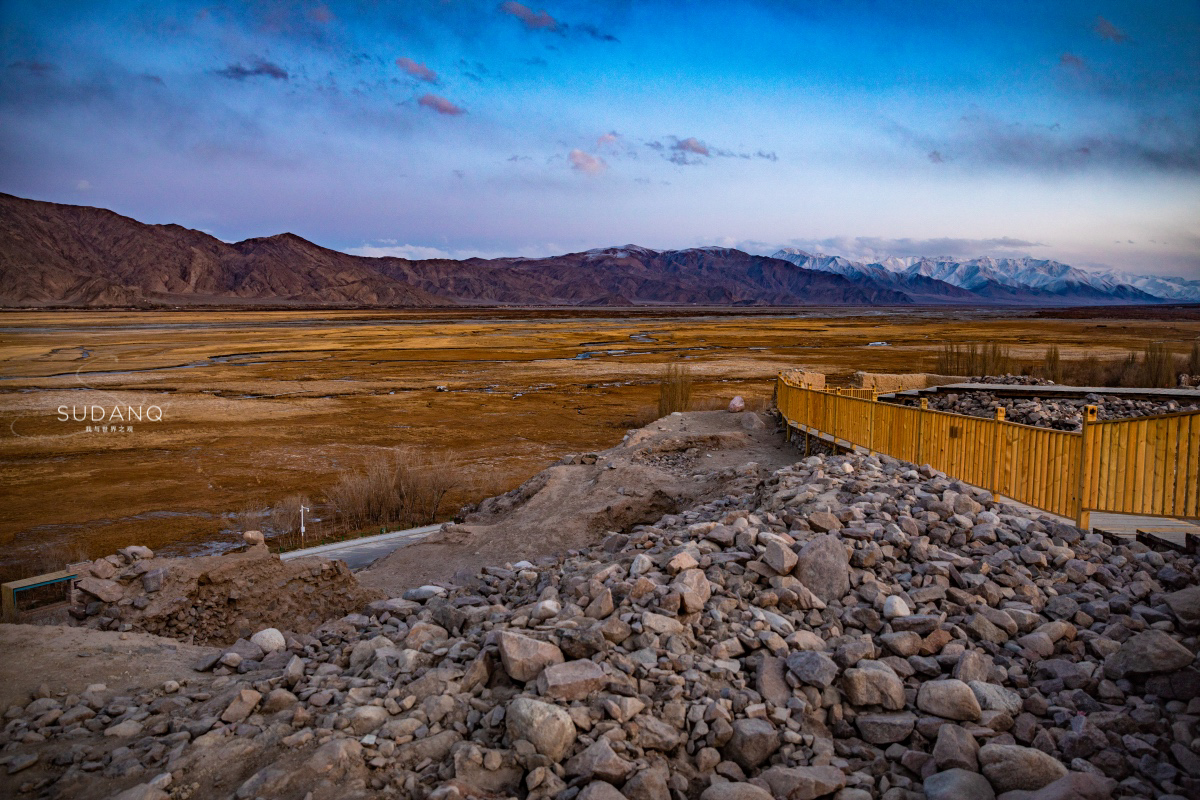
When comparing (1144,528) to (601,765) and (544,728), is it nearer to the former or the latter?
(601,765)

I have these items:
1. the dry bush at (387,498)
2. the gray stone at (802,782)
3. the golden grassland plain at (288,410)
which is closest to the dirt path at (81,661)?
the gray stone at (802,782)

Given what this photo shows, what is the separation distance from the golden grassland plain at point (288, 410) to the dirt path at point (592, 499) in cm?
341

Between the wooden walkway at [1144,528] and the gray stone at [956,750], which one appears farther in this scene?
the wooden walkway at [1144,528]

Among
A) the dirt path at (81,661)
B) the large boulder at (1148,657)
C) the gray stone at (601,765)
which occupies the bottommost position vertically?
the dirt path at (81,661)

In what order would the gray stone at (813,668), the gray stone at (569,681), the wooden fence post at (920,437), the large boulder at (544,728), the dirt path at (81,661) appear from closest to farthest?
the large boulder at (544,728)
the gray stone at (569,681)
the gray stone at (813,668)
the dirt path at (81,661)
the wooden fence post at (920,437)

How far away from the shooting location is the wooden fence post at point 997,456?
31.7 ft

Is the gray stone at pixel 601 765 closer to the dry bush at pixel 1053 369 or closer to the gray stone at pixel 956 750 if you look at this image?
the gray stone at pixel 956 750

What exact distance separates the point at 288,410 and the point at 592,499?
21480 millimetres

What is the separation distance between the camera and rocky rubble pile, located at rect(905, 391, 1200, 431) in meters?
18.5

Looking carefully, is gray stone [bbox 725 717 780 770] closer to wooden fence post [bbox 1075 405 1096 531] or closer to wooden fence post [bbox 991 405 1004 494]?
wooden fence post [bbox 1075 405 1096 531]

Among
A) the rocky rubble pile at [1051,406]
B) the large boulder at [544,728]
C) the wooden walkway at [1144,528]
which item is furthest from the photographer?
the rocky rubble pile at [1051,406]

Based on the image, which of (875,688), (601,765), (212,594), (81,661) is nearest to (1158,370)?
(875,688)

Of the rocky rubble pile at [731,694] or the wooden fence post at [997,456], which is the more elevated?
the wooden fence post at [997,456]

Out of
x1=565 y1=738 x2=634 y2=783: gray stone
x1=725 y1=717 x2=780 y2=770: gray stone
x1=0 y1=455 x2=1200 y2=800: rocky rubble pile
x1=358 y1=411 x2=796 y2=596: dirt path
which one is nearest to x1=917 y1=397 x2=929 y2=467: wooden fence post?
x1=358 y1=411 x2=796 y2=596: dirt path
